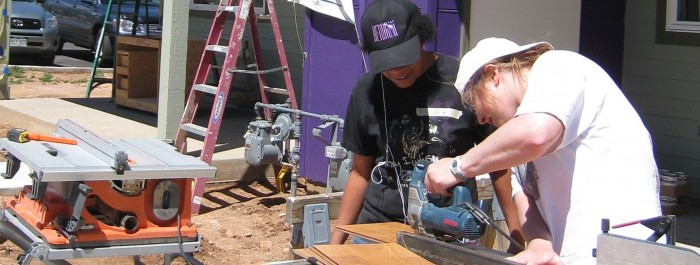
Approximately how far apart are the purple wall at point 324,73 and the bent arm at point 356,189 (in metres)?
3.41

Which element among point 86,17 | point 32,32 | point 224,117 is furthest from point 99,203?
point 86,17

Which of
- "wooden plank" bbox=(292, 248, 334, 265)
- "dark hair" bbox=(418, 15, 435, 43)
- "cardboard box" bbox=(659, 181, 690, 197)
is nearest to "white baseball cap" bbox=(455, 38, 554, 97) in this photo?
"wooden plank" bbox=(292, 248, 334, 265)

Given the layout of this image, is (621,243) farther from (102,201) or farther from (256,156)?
(256,156)

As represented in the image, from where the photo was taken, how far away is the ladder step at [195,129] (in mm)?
7334

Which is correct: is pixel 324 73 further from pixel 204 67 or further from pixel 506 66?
pixel 506 66

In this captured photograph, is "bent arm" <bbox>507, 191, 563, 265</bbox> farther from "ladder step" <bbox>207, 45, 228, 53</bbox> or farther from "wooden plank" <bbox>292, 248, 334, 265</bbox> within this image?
"ladder step" <bbox>207, 45, 228, 53</bbox>

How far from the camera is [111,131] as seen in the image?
9.61 m

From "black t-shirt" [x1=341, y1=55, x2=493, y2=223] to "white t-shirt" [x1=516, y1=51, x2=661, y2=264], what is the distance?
1.01m

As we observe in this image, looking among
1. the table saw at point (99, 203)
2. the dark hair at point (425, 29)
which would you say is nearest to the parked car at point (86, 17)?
the table saw at point (99, 203)

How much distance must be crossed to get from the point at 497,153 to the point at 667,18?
5208 millimetres

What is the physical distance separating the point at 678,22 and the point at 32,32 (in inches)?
529

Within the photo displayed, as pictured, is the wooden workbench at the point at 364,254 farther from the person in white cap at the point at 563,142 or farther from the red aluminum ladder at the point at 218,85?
the red aluminum ladder at the point at 218,85

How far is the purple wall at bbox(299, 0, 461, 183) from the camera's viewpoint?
7.27 metres

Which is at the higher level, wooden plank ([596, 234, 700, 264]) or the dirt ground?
wooden plank ([596, 234, 700, 264])
